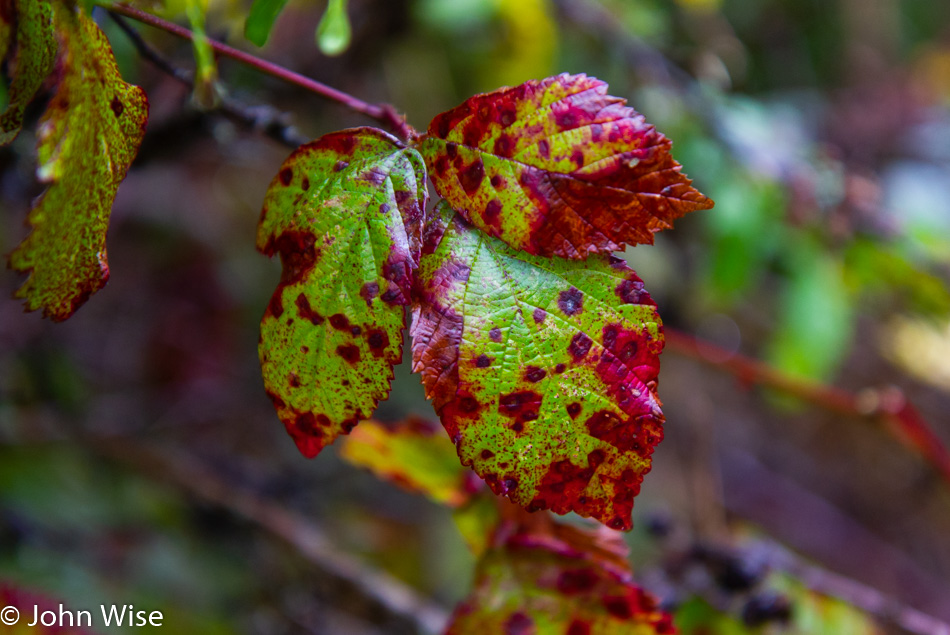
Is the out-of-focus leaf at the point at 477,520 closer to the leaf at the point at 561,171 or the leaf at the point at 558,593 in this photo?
the leaf at the point at 558,593

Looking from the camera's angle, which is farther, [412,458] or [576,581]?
[412,458]

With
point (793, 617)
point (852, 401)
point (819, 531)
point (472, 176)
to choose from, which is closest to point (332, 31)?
point (472, 176)

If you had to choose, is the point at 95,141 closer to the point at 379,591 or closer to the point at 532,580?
the point at 532,580

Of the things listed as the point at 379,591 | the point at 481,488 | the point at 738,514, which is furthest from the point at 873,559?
the point at 481,488

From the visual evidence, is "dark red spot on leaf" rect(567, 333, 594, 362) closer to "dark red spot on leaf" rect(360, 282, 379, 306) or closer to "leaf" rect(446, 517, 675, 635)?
"dark red spot on leaf" rect(360, 282, 379, 306)

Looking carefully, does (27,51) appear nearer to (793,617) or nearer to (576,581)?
(576,581)

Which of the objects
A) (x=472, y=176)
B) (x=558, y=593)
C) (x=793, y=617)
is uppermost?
(x=472, y=176)

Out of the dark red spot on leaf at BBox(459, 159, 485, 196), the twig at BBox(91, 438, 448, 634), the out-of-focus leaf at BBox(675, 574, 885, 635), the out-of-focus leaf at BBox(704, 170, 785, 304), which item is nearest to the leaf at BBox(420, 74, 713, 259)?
the dark red spot on leaf at BBox(459, 159, 485, 196)
